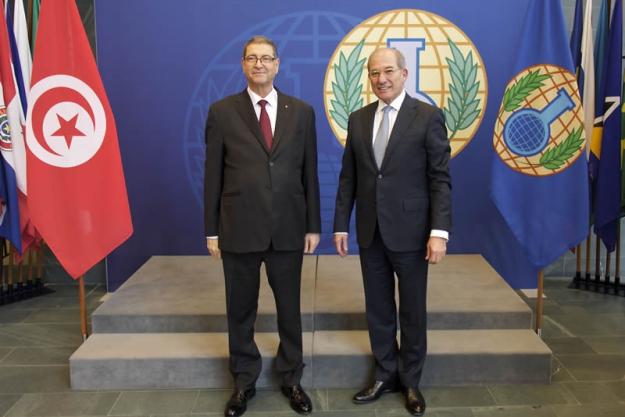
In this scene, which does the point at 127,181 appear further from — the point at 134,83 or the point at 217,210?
the point at 217,210

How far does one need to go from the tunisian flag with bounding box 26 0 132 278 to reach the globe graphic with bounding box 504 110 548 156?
2.24 metres

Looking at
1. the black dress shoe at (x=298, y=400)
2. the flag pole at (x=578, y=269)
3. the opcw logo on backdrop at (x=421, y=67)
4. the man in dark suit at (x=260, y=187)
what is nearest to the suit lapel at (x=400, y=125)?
the man in dark suit at (x=260, y=187)

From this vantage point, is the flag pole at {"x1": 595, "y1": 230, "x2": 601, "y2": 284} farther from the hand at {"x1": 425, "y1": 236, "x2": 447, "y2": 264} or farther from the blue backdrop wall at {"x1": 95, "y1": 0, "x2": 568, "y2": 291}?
the hand at {"x1": 425, "y1": 236, "x2": 447, "y2": 264}

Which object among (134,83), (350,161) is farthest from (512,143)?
(134,83)

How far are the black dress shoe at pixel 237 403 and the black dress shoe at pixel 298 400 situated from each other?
0.20 metres

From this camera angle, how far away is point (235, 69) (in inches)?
169

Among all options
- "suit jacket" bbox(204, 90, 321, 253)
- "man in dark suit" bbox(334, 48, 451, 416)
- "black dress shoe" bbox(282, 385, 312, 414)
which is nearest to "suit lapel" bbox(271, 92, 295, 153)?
"suit jacket" bbox(204, 90, 321, 253)

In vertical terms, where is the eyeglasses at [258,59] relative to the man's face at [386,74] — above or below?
above

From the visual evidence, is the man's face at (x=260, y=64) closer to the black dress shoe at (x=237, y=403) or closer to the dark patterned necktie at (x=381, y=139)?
the dark patterned necktie at (x=381, y=139)

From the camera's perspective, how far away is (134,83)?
431cm

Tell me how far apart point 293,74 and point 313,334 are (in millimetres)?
2019

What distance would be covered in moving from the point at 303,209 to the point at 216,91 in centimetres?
207

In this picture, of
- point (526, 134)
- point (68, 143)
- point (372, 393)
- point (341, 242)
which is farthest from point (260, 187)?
point (526, 134)

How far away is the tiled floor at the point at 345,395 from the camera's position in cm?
273
